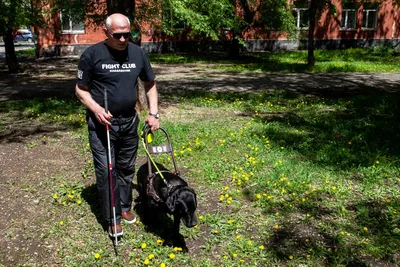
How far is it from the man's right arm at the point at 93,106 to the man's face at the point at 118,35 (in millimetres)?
519

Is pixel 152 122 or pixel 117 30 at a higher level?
pixel 117 30

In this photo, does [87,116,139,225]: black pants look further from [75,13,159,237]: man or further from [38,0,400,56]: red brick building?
[38,0,400,56]: red brick building

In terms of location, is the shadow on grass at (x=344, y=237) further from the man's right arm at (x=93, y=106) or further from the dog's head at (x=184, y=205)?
the man's right arm at (x=93, y=106)

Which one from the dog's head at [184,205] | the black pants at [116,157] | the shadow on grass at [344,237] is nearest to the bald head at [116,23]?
the black pants at [116,157]

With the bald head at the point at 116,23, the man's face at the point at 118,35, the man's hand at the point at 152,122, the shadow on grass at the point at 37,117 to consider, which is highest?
the bald head at the point at 116,23

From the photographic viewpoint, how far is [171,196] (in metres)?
3.71

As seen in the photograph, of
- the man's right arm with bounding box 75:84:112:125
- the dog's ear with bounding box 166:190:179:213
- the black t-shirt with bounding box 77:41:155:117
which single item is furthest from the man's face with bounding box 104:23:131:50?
the dog's ear with bounding box 166:190:179:213

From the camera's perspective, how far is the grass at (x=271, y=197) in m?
4.04

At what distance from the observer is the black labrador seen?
144 inches

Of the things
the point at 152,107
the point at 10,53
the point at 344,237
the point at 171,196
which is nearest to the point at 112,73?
the point at 152,107

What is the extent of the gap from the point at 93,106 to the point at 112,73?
0.37 m

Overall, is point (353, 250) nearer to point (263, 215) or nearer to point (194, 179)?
point (263, 215)

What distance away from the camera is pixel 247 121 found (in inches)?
356

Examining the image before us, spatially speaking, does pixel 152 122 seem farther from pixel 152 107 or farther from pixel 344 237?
pixel 344 237
